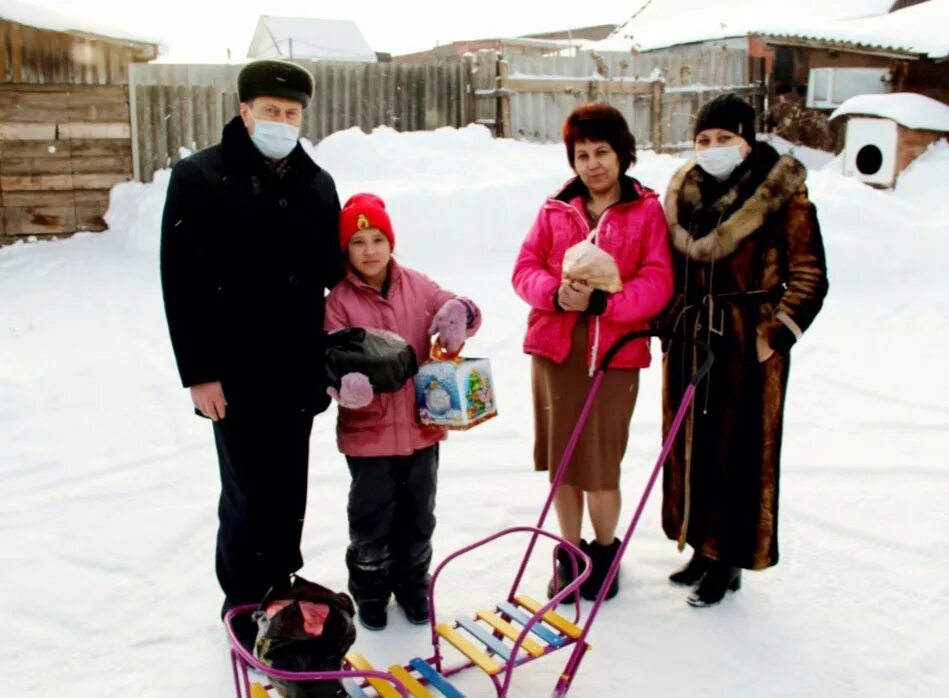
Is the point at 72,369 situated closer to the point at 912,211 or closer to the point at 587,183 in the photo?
the point at 587,183

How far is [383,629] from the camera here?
342 cm

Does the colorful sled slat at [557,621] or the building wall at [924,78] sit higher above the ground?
the building wall at [924,78]

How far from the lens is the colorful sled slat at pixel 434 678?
8.98ft

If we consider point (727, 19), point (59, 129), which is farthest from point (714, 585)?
point (727, 19)

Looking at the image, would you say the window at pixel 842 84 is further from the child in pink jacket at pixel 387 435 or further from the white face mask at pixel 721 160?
the child in pink jacket at pixel 387 435

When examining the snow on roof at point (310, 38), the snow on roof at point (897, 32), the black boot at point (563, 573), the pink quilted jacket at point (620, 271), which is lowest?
the black boot at point (563, 573)

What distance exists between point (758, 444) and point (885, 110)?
426 inches

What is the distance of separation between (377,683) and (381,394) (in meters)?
1.05

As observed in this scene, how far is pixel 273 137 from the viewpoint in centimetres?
303

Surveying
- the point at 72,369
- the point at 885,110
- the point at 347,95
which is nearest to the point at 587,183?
the point at 72,369

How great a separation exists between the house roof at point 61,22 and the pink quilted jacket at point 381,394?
26.8 feet

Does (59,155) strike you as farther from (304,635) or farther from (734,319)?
(304,635)

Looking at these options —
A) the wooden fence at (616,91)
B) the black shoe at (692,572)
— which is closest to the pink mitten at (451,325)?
the black shoe at (692,572)

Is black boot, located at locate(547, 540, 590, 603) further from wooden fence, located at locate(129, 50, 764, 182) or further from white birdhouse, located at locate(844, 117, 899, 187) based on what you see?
white birdhouse, located at locate(844, 117, 899, 187)
